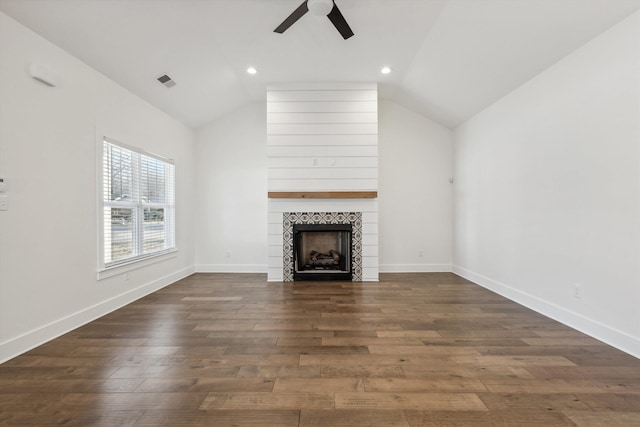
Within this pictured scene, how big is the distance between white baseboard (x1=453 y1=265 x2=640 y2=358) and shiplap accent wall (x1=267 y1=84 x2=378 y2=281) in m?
2.26

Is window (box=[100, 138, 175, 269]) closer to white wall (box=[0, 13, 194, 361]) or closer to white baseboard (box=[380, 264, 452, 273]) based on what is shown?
white wall (box=[0, 13, 194, 361])

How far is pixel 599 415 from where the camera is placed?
148cm

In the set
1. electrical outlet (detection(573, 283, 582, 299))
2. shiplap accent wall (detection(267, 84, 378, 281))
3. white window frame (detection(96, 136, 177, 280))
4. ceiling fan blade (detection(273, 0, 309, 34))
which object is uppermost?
ceiling fan blade (detection(273, 0, 309, 34))

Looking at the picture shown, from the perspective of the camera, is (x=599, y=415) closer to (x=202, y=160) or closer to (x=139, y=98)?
(x=139, y=98)

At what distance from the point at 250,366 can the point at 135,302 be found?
7.67ft

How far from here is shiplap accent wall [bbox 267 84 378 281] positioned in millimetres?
4359

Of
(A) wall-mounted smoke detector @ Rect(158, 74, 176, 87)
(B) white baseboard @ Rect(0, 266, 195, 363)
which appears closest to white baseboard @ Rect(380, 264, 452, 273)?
(B) white baseboard @ Rect(0, 266, 195, 363)

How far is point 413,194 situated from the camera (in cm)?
501

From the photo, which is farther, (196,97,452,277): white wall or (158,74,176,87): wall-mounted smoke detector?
(196,97,452,277): white wall

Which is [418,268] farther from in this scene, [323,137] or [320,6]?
[320,6]

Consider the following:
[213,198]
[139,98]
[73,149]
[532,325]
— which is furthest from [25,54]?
[532,325]

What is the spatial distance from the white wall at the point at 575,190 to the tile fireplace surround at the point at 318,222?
1.87m

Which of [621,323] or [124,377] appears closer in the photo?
[124,377]

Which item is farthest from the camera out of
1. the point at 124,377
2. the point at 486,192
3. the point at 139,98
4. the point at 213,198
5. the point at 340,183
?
the point at 213,198
